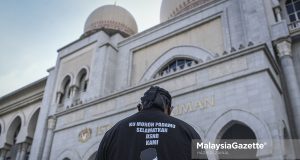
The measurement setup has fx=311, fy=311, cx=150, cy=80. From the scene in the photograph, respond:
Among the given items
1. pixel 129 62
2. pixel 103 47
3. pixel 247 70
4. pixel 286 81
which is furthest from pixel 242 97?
pixel 103 47

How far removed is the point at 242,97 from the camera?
7.71 metres

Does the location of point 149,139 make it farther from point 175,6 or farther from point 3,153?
point 3,153

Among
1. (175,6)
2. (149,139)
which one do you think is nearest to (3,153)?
(175,6)

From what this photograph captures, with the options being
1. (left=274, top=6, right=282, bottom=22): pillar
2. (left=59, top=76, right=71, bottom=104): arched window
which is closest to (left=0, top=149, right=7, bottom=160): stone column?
(left=59, top=76, right=71, bottom=104): arched window

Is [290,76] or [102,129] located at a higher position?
[290,76]

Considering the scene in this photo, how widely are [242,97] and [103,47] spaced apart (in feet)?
30.7

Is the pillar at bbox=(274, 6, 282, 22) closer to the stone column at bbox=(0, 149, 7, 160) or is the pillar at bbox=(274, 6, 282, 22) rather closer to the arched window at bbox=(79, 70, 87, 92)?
the arched window at bbox=(79, 70, 87, 92)

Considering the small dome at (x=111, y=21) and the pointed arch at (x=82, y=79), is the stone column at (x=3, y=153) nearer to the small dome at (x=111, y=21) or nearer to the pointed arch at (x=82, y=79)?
the pointed arch at (x=82, y=79)

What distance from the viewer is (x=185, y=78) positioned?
9.12m

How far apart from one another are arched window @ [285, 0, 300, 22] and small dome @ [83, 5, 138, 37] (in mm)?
9394

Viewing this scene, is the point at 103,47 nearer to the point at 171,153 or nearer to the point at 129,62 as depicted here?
the point at 129,62

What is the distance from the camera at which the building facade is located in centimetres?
778

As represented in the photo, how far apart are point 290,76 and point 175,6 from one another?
8.58 metres

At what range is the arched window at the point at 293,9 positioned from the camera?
11430 millimetres
